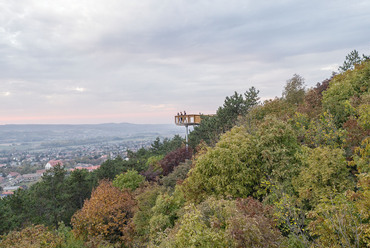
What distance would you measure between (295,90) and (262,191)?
14.7 m

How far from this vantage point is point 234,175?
1175 centimetres

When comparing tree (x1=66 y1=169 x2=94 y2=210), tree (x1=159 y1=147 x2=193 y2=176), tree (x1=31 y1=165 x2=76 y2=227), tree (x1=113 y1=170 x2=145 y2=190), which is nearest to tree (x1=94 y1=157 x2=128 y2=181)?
tree (x1=66 y1=169 x2=94 y2=210)

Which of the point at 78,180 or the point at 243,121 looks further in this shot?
the point at 78,180

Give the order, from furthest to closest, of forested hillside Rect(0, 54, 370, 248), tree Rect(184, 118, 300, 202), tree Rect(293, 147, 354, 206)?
tree Rect(184, 118, 300, 202)
tree Rect(293, 147, 354, 206)
forested hillside Rect(0, 54, 370, 248)

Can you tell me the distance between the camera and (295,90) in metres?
23.1

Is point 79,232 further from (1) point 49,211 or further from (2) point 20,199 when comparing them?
(1) point 49,211

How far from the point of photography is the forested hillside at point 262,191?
21.4 ft

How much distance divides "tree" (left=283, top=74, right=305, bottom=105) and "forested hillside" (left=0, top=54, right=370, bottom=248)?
0.31ft

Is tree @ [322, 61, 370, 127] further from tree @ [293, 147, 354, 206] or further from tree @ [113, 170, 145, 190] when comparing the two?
tree @ [113, 170, 145, 190]

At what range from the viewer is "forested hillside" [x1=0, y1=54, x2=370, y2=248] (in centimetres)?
652

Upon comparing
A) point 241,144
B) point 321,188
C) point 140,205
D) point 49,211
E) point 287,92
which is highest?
point 287,92

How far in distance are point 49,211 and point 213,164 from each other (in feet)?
85.6

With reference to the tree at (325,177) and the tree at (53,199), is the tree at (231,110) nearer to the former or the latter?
the tree at (325,177)

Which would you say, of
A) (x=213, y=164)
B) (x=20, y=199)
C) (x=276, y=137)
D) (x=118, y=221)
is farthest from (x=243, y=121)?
(x=20, y=199)
